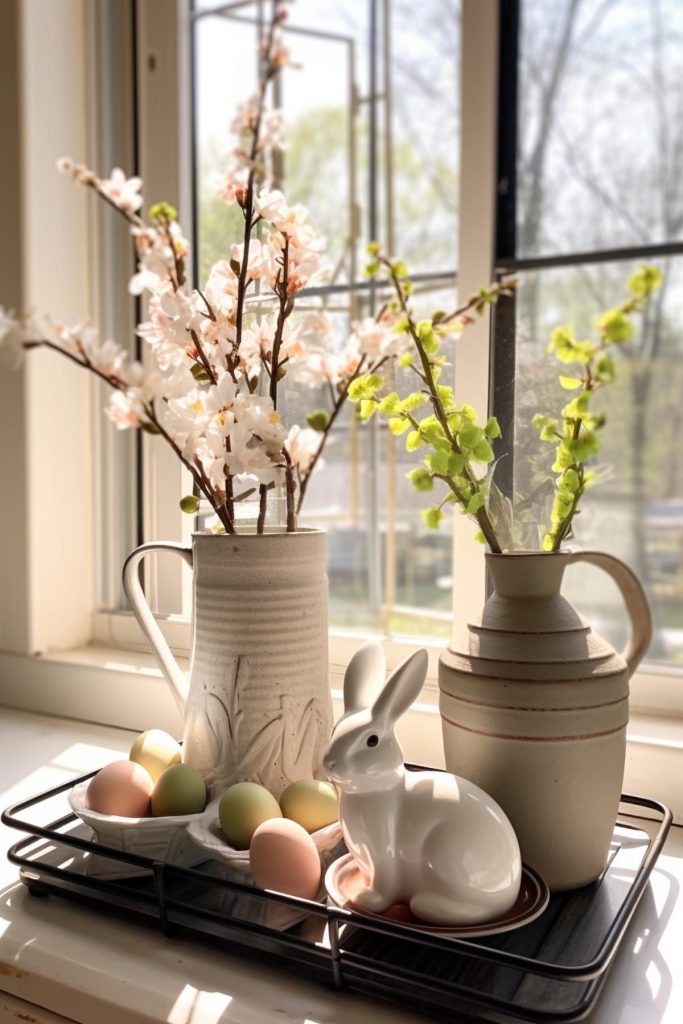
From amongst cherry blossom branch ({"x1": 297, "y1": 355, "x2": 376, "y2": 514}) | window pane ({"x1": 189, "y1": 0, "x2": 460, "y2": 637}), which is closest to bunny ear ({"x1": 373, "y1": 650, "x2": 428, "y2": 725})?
cherry blossom branch ({"x1": 297, "y1": 355, "x2": 376, "y2": 514})

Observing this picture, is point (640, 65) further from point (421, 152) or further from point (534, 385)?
point (534, 385)

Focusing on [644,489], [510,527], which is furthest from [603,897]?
[644,489]

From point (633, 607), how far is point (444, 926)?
0.28m

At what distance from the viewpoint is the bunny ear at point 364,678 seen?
0.65 m

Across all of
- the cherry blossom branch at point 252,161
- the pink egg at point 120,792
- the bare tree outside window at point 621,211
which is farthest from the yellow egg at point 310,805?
the bare tree outside window at point 621,211

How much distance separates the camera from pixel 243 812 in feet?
2.23

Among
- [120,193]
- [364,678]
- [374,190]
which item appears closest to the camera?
[364,678]

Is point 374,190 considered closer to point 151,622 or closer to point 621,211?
point 621,211

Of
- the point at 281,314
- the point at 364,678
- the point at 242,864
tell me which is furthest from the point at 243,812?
the point at 281,314

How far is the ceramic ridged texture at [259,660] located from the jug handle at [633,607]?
0.74 ft

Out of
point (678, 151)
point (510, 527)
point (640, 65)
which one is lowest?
Answer: point (510, 527)

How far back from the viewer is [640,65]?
3.28m

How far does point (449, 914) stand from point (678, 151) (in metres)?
3.55

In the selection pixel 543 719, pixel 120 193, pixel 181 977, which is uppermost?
pixel 120 193
